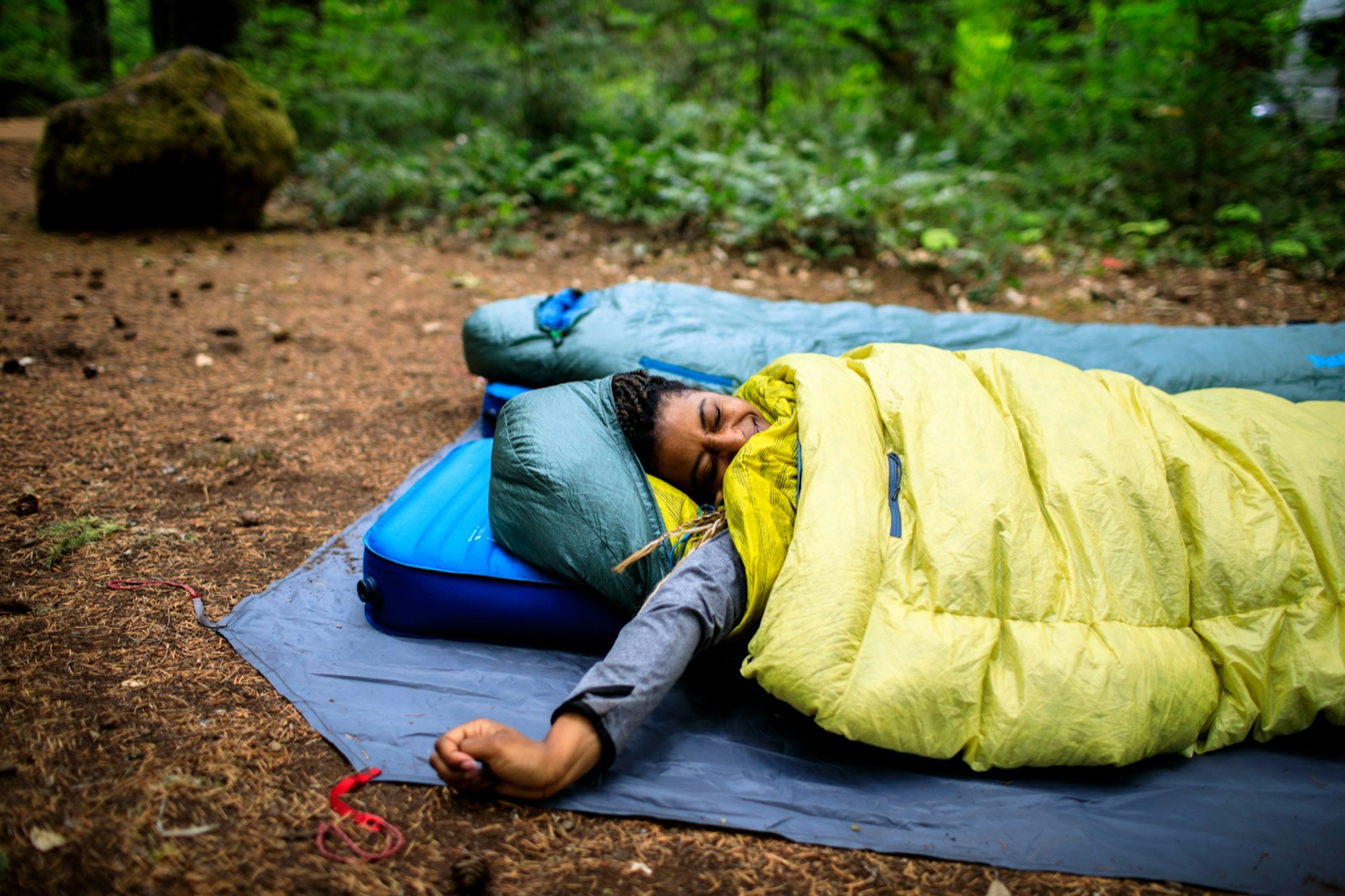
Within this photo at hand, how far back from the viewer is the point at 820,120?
841 centimetres

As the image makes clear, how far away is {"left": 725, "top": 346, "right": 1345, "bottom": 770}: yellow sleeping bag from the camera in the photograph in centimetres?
171

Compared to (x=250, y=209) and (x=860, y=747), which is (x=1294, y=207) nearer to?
(x=860, y=747)

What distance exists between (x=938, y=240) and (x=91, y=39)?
11842 millimetres

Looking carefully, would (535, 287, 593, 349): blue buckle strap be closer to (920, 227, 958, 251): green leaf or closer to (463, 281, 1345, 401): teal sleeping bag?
(463, 281, 1345, 401): teal sleeping bag

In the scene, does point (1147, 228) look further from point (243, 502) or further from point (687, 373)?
point (243, 502)

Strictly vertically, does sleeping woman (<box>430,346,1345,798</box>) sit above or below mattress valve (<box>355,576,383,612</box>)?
above

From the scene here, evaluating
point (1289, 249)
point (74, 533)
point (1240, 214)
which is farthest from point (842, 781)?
point (1240, 214)

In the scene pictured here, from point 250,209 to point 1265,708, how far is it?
289 inches

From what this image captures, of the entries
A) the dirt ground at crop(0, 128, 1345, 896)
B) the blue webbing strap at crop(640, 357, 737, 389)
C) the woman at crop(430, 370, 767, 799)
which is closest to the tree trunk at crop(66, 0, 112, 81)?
the dirt ground at crop(0, 128, 1345, 896)

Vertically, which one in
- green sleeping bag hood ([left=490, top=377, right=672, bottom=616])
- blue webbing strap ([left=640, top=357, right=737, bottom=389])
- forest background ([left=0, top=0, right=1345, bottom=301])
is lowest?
green sleeping bag hood ([left=490, top=377, right=672, bottom=616])

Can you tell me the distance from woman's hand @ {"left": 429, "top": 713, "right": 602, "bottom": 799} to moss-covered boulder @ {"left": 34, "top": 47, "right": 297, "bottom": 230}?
6.18m

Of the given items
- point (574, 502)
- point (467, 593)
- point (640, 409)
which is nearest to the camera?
point (574, 502)

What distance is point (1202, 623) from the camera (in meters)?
1.87

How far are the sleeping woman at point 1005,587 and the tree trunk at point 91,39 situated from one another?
41.6 feet
